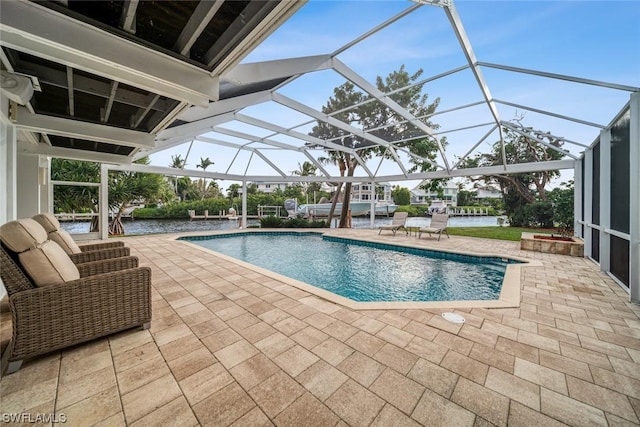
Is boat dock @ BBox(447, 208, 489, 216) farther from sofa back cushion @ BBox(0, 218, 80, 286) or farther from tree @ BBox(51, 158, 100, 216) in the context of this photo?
sofa back cushion @ BBox(0, 218, 80, 286)

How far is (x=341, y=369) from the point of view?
1.91 m

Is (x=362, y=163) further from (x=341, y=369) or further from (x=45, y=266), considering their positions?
(x=45, y=266)

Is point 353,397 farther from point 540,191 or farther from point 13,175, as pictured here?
point 540,191

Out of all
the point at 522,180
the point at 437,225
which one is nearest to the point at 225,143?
the point at 437,225

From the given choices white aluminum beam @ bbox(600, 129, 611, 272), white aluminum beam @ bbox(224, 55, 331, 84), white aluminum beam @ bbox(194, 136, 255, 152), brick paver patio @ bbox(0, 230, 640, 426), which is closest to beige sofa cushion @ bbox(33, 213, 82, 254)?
brick paver patio @ bbox(0, 230, 640, 426)

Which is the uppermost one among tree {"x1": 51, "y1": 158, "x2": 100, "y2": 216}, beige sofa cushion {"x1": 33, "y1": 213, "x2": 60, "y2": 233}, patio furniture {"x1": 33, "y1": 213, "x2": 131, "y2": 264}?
tree {"x1": 51, "y1": 158, "x2": 100, "y2": 216}

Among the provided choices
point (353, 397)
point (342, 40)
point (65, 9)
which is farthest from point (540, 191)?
point (65, 9)

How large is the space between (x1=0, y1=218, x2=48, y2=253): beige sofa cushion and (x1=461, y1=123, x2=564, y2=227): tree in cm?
1491

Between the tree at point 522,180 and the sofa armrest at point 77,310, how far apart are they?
14404 millimetres

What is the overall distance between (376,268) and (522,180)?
13.2 meters

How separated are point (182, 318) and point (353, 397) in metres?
2.09

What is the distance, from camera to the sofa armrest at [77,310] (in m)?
1.85

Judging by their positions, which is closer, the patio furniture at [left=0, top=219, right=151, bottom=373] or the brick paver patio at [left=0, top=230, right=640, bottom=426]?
the brick paver patio at [left=0, top=230, right=640, bottom=426]

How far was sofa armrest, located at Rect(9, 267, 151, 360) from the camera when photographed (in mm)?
1846
